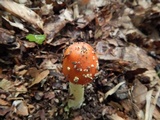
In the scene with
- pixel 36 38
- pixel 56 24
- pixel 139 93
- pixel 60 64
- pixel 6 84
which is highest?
pixel 56 24

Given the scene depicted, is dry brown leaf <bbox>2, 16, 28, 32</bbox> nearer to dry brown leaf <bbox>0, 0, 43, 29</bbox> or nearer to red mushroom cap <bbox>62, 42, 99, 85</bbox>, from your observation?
dry brown leaf <bbox>0, 0, 43, 29</bbox>

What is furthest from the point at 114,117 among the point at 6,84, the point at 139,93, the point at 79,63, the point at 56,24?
the point at 56,24

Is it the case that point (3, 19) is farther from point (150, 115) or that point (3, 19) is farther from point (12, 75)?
point (150, 115)

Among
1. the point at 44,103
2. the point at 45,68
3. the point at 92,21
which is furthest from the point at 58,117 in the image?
the point at 92,21

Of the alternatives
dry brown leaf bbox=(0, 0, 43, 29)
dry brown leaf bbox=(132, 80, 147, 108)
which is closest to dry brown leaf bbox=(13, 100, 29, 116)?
dry brown leaf bbox=(0, 0, 43, 29)

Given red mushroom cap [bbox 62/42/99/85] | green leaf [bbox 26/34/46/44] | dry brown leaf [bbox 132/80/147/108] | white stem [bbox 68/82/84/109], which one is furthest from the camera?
green leaf [bbox 26/34/46/44]

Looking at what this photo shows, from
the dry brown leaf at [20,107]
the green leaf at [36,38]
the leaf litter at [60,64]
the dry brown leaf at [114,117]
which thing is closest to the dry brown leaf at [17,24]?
the leaf litter at [60,64]

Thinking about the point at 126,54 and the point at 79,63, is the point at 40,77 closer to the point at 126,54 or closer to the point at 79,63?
the point at 79,63
